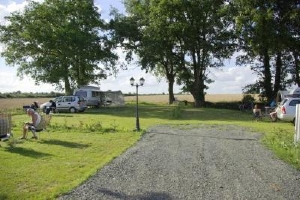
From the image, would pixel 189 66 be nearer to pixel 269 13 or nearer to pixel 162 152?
pixel 269 13

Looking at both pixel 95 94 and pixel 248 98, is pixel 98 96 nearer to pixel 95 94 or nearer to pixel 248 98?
pixel 95 94

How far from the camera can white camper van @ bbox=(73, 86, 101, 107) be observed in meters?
42.7

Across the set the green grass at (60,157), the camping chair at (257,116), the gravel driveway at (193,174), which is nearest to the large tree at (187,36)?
the camping chair at (257,116)

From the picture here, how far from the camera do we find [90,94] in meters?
43.0

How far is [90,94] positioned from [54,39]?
6.45 meters

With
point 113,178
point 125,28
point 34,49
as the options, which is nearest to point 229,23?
point 125,28

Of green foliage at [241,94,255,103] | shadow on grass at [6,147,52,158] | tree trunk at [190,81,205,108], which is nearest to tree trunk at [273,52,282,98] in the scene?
green foliage at [241,94,255,103]

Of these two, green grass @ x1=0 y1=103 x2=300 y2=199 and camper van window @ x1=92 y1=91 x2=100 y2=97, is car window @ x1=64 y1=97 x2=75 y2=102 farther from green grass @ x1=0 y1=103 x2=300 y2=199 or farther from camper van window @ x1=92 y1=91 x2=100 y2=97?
green grass @ x1=0 y1=103 x2=300 y2=199

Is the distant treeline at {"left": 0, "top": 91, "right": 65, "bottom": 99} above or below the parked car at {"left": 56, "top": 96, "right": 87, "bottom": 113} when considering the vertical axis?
above

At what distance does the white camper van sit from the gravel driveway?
93.7 ft

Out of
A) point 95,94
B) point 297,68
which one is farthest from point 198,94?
point 95,94

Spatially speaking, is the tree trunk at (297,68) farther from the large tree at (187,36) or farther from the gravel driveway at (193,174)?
the gravel driveway at (193,174)

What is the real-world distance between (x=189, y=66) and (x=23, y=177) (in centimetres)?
3959

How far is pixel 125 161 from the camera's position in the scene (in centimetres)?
1129
